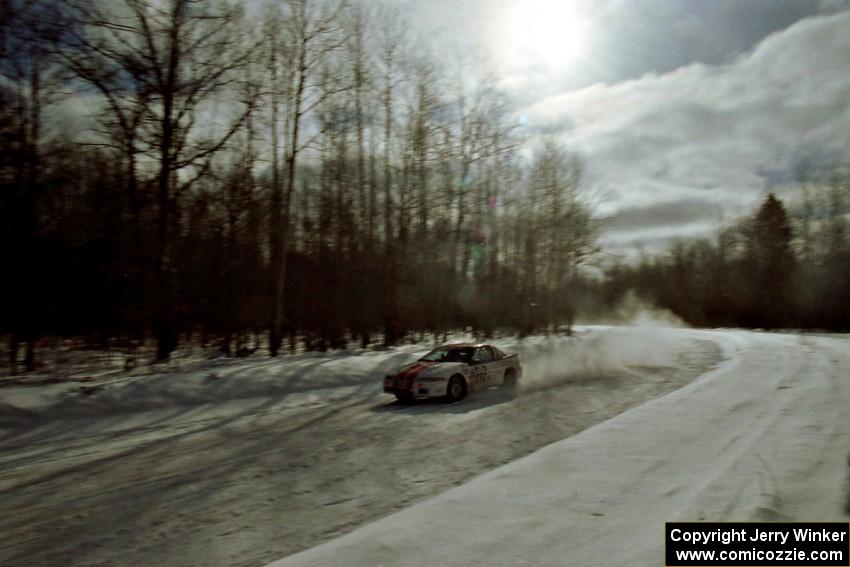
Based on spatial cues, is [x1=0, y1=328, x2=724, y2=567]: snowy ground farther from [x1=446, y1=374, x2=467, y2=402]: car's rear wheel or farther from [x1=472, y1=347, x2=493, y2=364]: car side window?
[x1=472, y1=347, x2=493, y2=364]: car side window

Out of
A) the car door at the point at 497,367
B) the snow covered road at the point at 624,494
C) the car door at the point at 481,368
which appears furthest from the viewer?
the car door at the point at 497,367

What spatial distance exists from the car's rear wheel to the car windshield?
0.75 meters

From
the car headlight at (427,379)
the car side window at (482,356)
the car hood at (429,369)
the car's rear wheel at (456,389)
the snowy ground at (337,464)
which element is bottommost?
the snowy ground at (337,464)

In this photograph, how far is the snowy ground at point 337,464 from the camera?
5164 millimetres

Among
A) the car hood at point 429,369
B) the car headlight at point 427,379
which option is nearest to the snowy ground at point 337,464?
the car headlight at point 427,379

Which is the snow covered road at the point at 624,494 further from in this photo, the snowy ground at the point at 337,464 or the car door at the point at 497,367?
the car door at the point at 497,367

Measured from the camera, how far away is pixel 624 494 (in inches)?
244

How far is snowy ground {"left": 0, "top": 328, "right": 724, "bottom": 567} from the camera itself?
5164 millimetres

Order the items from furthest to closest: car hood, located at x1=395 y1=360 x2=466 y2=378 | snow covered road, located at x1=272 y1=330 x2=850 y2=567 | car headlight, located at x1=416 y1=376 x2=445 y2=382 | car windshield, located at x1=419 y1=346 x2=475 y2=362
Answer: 1. car windshield, located at x1=419 y1=346 x2=475 y2=362
2. car hood, located at x1=395 y1=360 x2=466 y2=378
3. car headlight, located at x1=416 y1=376 x2=445 y2=382
4. snow covered road, located at x1=272 y1=330 x2=850 y2=567

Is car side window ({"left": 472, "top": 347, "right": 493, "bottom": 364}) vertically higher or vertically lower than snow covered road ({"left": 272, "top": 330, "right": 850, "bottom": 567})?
higher

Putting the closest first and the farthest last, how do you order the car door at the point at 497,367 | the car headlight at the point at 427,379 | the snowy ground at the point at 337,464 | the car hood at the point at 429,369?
the snowy ground at the point at 337,464 < the car headlight at the point at 427,379 < the car hood at the point at 429,369 < the car door at the point at 497,367

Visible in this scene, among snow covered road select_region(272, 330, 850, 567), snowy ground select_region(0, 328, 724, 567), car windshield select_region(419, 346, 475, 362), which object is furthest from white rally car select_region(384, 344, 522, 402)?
snow covered road select_region(272, 330, 850, 567)

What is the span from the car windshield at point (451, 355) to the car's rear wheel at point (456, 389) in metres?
0.75

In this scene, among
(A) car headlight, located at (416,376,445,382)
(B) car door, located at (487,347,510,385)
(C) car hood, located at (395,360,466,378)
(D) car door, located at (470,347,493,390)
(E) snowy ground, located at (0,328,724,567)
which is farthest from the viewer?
(B) car door, located at (487,347,510,385)
